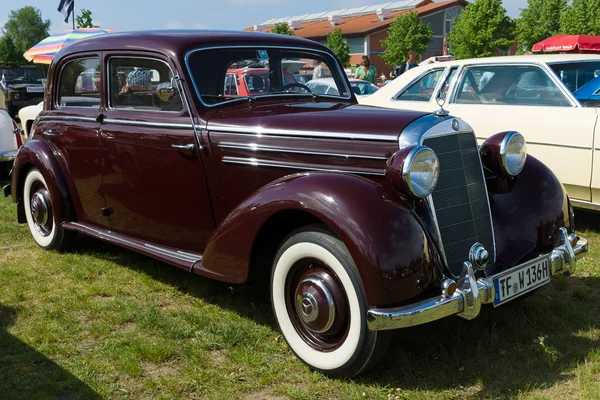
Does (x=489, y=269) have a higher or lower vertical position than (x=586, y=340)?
higher

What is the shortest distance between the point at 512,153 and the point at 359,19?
6124cm

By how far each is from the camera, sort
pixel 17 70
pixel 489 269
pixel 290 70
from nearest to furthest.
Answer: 1. pixel 489 269
2. pixel 290 70
3. pixel 17 70

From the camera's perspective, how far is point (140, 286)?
4480 mm

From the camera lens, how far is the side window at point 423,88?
6.75 m

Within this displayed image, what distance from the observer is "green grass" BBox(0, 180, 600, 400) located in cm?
301

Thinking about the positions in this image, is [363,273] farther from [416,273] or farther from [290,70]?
[290,70]

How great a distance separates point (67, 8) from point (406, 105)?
56.9 ft

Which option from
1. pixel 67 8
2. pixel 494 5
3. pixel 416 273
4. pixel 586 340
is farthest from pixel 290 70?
pixel 494 5

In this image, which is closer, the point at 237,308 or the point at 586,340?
the point at 586,340

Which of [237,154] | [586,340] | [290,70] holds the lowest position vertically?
[586,340]

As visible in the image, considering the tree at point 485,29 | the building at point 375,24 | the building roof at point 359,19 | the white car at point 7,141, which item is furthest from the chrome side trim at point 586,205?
the building roof at point 359,19

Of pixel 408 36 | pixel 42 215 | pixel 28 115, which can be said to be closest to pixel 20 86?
pixel 28 115

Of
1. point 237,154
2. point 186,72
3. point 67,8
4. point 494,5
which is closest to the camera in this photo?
point 237,154

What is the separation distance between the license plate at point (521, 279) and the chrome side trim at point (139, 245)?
175 cm
